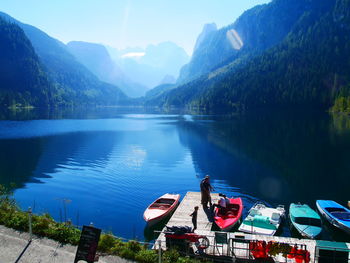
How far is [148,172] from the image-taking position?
47938mm

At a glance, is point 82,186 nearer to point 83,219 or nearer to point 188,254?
point 83,219

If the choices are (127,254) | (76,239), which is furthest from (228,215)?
(76,239)

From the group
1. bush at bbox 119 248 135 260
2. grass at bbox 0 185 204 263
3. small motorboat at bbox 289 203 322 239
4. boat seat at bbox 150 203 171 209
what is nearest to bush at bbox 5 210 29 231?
grass at bbox 0 185 204 263

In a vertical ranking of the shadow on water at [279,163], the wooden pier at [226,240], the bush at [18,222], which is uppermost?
the bush at [18,222]

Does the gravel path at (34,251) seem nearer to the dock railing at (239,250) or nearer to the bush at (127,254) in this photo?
the bush at (127,254)

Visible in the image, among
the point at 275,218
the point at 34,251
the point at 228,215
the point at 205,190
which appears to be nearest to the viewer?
the point at 34,251

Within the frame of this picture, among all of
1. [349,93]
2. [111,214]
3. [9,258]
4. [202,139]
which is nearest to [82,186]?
[111,214]

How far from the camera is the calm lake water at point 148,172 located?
106 ft

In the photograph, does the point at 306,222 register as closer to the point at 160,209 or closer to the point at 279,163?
the point at 160,209

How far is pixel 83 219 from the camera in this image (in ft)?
93.4

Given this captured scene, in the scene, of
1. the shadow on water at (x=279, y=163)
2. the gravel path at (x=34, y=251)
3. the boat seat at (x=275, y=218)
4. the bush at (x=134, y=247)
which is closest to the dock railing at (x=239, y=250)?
the bush at (x=134, y=247)

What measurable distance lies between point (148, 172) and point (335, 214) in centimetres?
2840

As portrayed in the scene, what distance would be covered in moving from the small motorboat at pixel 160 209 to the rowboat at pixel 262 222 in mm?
7182

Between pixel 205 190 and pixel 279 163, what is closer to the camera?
pixel 205 190
